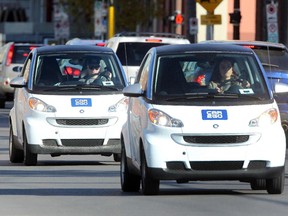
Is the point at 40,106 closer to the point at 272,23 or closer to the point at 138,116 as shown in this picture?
the point at 138,116

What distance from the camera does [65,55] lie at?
20922 mm

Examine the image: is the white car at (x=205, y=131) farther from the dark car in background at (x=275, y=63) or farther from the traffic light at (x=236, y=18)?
the traffic light at (x=236, y=18)

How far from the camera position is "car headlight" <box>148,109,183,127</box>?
591 inches

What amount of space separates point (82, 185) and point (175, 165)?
2160 mm

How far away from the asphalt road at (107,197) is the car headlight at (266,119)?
746mm

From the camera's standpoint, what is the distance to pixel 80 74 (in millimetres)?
20688

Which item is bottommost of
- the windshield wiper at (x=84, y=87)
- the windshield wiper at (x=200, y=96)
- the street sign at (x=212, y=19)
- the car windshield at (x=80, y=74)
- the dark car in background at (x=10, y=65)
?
the dark car in background at (x=10, y=65)

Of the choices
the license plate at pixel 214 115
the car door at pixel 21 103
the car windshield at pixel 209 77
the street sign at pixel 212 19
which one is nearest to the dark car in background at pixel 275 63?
the car door at pixel 21 103

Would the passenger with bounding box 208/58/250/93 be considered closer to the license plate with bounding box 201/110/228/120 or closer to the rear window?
the license plate with bounding box 201/110/228/120

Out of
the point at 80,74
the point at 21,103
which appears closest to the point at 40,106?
the point at 21,103

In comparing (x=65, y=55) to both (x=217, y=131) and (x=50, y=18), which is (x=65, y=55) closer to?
(x=217, y=131)

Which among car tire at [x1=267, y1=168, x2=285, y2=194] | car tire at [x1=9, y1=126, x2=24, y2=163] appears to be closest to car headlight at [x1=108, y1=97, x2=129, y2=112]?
car tire at [x1=9, y1=126, x2=24, y2=163]

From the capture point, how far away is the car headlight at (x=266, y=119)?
1512cm

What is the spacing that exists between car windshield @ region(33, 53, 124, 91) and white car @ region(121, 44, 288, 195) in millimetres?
4649
